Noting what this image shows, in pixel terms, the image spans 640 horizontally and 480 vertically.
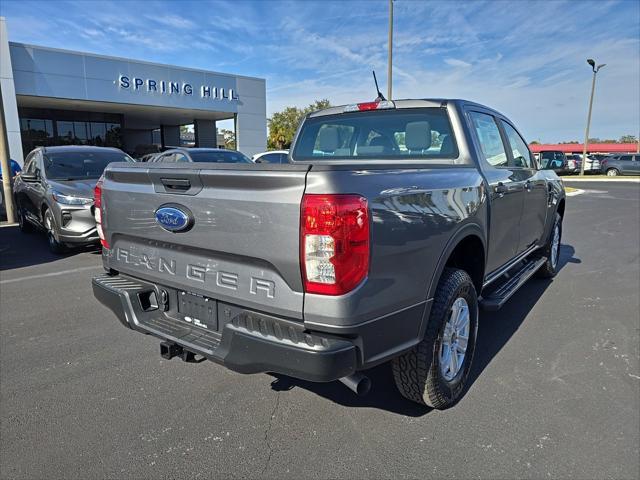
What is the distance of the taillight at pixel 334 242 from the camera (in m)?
1.96

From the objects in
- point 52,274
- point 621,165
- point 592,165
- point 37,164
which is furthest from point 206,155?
point 592,165

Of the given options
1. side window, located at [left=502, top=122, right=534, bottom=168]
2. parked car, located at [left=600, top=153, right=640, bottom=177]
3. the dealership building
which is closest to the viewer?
side window, located at [left=502, top=122, right=534, bottom=168]

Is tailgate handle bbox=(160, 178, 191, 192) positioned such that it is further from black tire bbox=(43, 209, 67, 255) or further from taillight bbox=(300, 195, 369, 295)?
black tire bbox=(43, 209, 67, 255)

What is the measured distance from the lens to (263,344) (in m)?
2.10

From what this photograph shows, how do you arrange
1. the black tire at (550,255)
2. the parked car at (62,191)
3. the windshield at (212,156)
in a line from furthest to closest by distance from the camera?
the windshield at (212,156)
the parked car at (62,191)
the black tire at (550,255)

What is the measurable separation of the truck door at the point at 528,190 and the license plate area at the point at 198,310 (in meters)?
3.01

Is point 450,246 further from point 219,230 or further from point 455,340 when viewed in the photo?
point 219,230

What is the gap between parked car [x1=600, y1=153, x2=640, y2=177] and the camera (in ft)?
116

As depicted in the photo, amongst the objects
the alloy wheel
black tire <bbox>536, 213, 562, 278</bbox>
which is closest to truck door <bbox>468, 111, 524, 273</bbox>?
the alloy wheel

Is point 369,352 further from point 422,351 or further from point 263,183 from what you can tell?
point 263,183

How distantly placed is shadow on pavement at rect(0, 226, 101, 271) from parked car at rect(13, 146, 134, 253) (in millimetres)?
225

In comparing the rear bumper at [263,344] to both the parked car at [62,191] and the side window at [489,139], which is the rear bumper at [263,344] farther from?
the parked car at [62,191]

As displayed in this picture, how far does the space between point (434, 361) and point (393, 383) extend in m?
0.71

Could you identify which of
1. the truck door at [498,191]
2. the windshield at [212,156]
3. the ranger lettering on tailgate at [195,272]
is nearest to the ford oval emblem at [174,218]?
the ranger lettering on tailgate at [195,272]
